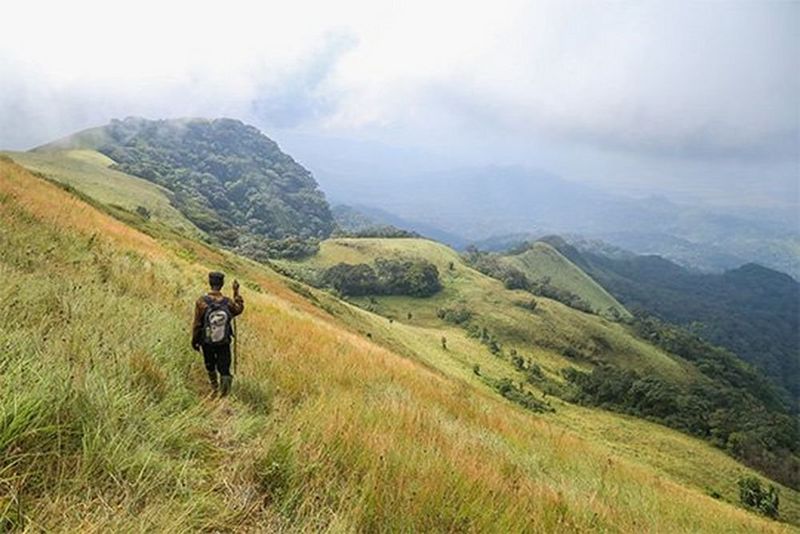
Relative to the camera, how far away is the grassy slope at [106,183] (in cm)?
10386

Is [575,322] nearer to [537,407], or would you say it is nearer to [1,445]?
[537,407]

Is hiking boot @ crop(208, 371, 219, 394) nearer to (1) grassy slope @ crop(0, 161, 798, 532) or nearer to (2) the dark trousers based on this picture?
(2) the dark trousers

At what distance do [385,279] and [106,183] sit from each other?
2512 inches

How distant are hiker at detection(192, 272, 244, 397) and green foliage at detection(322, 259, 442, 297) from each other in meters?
96.2

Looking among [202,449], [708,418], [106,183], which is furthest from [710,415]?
[106,183]

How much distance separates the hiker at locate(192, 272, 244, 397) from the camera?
20.4 feet

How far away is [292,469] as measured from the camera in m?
4.25

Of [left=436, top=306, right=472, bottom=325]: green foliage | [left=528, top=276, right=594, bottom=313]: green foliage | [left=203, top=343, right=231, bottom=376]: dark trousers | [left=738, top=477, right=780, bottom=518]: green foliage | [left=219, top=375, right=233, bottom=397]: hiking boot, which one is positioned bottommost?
[left=528, top=276, right=594, bottom=313]: green foliage

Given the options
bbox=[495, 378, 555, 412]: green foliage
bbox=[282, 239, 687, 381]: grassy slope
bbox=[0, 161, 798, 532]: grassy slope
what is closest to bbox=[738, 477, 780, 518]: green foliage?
bbox=[495, 378, 555, 412]: green foliage

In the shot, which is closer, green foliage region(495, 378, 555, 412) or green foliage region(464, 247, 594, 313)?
green foliage region(495, 378, 555, 412)

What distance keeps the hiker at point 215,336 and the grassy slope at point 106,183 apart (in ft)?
309

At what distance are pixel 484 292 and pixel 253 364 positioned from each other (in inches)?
4426

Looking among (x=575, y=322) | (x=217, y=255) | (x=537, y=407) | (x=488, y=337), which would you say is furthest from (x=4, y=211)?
(x=575, y=322)

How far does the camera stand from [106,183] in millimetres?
119875
